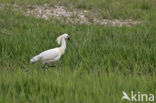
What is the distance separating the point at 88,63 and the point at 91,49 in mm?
779

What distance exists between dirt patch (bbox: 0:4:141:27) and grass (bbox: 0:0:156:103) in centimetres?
64

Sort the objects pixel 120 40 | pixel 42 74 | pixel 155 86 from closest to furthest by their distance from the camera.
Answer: pixel 155 86
pixel 42 74
pixel 120 40

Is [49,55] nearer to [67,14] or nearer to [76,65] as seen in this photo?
[76,65]

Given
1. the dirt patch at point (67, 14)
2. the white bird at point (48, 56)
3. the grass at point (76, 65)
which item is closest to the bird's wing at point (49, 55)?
the white bird at point (48, 56)

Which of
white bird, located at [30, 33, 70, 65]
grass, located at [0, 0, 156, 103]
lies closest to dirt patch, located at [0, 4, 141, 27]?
grass, located at [0, 0, 156, 103]

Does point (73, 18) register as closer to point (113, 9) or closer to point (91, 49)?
point (113, 9)

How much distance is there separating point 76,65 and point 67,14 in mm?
6011

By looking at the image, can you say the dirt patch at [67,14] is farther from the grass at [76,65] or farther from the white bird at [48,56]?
the white bird at [48,56]

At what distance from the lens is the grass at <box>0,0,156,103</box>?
4.82 meters

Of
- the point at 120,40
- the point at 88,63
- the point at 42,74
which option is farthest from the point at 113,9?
the point at 42,74

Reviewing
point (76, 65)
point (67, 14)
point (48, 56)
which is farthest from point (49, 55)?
point (67, 14)

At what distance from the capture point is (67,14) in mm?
12305

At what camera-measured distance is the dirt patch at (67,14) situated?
11345 mm

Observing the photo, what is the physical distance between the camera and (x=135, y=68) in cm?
636
